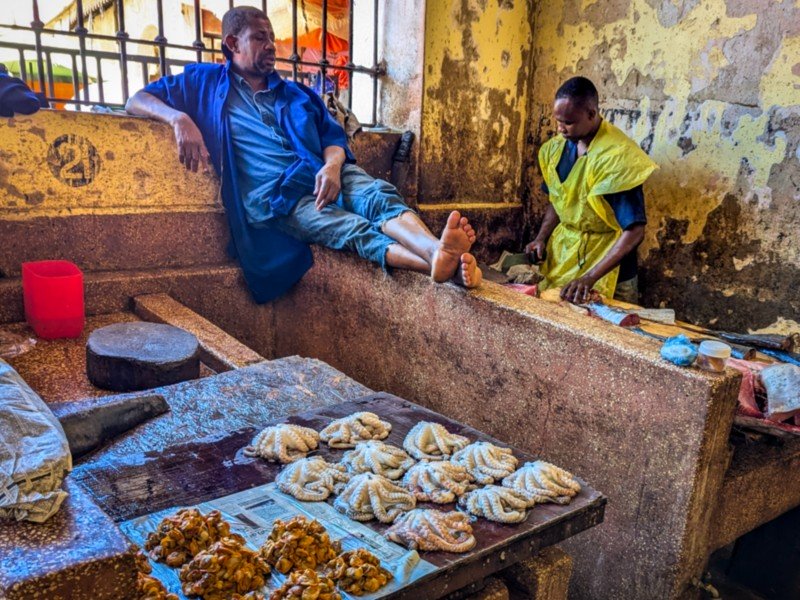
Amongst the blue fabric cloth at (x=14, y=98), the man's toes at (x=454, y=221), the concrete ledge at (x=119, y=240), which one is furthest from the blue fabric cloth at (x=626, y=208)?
the blue fabric cloth at (x=14, y=98)

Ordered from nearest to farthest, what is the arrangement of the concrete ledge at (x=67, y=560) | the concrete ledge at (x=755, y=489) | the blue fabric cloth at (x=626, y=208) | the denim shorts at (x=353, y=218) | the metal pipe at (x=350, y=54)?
the concrete ledge at (x=67, y=560) < the concrete ledge at (x=755, y=489) < the denim shorts at (x=353, y=218) < the blue fabric cloth at (x=626, y=208) < the metal pipe at (x=350, y=54)

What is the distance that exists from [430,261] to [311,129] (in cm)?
151

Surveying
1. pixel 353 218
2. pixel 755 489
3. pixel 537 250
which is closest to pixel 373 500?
pixel 755 489

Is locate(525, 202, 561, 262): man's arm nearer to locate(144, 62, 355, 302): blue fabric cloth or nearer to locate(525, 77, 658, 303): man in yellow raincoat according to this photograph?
locate(525, 77, 658, 303): man in yellow raincoat

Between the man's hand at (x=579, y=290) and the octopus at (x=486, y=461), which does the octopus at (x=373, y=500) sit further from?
the man's hand at (x=579, y=290)

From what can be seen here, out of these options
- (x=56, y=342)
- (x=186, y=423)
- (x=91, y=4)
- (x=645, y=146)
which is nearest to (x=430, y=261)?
(x=186, y=423)

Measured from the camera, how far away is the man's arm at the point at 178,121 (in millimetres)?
3889

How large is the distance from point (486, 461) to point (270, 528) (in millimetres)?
698

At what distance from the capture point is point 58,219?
3.77 metres

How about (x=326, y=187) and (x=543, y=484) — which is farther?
(x=326, y=187)

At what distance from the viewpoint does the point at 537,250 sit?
199 inches

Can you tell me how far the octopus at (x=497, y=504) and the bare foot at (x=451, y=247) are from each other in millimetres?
1330

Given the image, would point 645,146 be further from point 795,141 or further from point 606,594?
point 606,594

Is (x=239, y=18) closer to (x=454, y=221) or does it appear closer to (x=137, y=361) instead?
(x=454, y=221)
